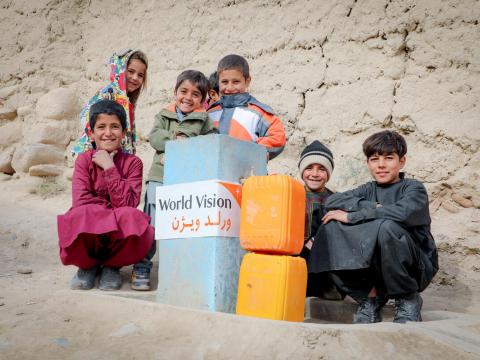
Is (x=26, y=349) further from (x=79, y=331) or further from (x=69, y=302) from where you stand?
(x=69, y=302)

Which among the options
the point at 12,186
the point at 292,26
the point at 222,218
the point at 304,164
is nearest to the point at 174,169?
the point at 222,218

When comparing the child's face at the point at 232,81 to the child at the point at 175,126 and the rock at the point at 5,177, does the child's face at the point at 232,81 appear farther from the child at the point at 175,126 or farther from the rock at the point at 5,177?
the rock at the point at 5,177

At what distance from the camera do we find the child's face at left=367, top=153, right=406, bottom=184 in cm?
287

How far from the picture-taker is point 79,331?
2.08 meters

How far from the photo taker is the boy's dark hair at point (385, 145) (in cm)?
287

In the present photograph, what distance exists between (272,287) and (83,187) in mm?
1527

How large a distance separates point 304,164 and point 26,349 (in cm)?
203

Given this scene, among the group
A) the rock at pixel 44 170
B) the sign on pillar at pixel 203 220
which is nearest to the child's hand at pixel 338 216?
the sign on pillar at pixel 203 220

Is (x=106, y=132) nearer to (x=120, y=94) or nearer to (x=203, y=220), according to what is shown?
(x=120, y=94)

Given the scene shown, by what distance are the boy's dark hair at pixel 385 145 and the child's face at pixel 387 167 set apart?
2 centimetres

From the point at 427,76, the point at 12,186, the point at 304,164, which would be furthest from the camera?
the point at 12,186

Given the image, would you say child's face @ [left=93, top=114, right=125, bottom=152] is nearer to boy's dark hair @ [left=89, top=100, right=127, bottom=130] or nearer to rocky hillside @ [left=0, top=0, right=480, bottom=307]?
boy's dark hair @ [left=89, top=100, right=127, bottom=130]

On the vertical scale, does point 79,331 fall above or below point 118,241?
below

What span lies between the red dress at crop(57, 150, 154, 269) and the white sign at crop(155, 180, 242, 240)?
1.48 ft
